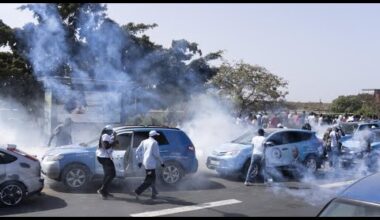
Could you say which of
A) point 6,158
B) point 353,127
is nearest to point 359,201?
point 6,158

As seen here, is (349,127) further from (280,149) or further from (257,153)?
(257,153)

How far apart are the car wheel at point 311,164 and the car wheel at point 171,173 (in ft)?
15.4

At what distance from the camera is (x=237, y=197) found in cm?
1030

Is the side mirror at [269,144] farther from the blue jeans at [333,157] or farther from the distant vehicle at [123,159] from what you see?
the blue jeans at [333,157]

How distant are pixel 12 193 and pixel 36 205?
55 cm

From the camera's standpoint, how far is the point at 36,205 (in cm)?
894

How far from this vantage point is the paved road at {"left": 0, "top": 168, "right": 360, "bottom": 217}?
8.63m

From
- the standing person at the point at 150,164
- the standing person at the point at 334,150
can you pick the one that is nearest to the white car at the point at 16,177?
the standing person at the point at 150,164

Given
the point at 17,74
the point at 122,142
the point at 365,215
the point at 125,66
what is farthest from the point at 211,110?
the point at 365,215

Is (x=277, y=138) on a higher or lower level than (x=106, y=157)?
higher

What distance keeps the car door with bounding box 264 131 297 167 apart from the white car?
21.2 feet

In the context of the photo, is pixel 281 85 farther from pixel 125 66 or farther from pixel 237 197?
pixel 237 197

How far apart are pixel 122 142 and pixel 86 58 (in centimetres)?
1002

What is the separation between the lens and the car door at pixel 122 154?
10.8 meters
